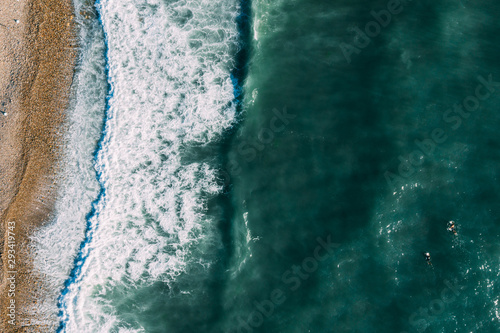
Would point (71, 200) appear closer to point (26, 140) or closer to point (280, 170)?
point (26, 140)

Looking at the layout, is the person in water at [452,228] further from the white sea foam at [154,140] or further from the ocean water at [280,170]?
the white sea foam at [154,140]

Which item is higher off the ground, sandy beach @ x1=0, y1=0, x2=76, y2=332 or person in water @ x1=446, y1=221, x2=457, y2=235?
sandy beach @ x1=0, y1=0, x2=76, y2=332

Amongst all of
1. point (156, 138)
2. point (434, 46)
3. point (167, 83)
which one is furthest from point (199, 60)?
point (434, 46)

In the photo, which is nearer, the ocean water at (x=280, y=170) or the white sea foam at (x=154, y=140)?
the ocean water at (x=280, y=170)

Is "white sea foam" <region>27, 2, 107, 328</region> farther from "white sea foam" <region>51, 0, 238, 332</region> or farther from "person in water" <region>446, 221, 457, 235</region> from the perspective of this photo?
"person in water" <region>446, 221, 457, 235</region>

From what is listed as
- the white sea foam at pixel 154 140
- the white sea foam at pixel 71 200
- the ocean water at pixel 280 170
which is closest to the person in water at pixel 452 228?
the ocean water at pixel 280 170

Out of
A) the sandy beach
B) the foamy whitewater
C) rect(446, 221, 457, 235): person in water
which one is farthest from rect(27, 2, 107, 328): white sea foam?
rect(446, 221, 457, 235): person in water
